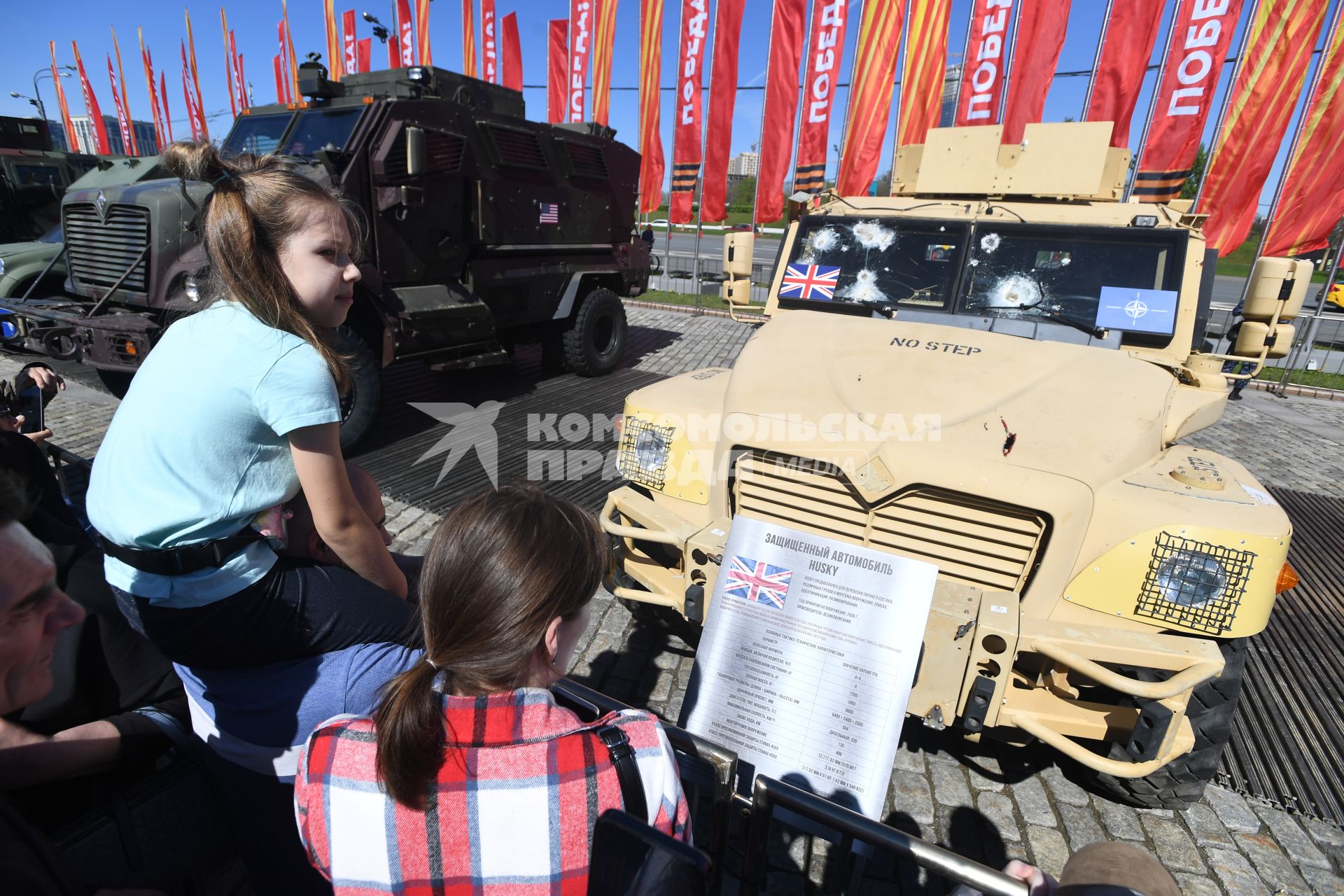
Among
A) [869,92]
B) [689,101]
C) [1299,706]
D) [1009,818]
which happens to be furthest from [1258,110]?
[1009,818]

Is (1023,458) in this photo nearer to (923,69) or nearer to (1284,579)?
(1284,579)

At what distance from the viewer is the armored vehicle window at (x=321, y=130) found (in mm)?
5707

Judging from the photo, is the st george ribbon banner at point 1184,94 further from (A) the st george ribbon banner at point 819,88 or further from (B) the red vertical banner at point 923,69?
(A) the st george ribbon banner at point 819,88

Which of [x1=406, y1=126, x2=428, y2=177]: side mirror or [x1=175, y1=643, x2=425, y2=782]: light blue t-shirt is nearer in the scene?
[x1=175, y1=643, x2=425, y2=782]: light blue t-shirt

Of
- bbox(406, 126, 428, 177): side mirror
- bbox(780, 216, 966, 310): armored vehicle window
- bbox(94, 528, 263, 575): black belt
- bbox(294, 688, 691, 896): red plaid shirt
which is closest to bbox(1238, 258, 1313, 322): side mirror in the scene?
bbox(780, 216, 966, 310): armored vehicle window

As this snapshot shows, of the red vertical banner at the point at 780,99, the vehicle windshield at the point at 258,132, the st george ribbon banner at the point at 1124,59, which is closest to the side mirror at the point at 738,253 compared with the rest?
the vehicle windshield at the point at 258,132

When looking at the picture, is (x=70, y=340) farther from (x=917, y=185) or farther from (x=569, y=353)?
(x=917, y=185)

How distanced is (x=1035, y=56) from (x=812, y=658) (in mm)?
12319

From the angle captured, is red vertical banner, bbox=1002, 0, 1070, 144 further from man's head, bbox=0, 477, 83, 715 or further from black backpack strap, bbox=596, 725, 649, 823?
man's head, bbox=0, 477, 83, 715

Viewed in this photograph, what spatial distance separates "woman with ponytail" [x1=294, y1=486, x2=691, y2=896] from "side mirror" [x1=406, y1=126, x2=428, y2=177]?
5415 mm

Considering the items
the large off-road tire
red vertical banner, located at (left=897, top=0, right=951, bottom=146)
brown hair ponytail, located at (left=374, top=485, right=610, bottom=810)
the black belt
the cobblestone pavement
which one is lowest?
the cobblestone pavement

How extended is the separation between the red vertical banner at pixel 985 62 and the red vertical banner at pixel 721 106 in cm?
Result: 421

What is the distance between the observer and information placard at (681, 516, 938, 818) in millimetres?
1811

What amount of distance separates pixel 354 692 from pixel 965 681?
1794mm
